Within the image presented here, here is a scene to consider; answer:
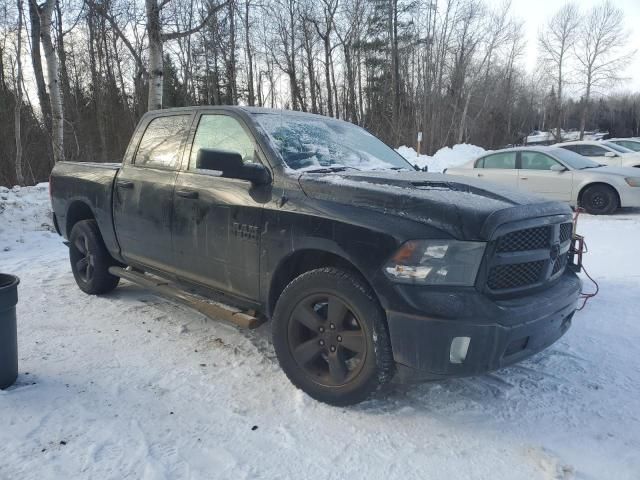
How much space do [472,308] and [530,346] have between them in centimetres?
51

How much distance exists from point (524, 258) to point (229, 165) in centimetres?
182

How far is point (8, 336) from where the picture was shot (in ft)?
10.1

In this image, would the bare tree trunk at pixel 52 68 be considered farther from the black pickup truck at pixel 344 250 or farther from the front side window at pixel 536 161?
the front side window at pixel 536 161

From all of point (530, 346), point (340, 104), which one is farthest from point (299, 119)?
Answer: point (340, 104)

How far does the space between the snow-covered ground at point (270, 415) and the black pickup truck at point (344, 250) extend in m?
0.33

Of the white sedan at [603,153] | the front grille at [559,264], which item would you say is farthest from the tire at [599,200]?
the front grille at [559,264]

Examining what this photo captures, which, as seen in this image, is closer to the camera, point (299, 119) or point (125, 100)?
point (299, 119)

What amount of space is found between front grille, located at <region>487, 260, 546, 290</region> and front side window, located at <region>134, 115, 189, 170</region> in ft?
8.95

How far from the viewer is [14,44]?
20.2 m

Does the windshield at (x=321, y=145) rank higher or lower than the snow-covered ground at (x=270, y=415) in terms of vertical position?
higher

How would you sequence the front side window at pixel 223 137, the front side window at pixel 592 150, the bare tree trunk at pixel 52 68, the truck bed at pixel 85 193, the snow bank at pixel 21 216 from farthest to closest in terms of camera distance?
1. the front side window at pixel 592 150
2. the bare tree trunk at pixel 52 68
3. the snow bank at pixel 21 216
4. the truck bed at pixel 85 193
5. the front side window at pixel 223 137

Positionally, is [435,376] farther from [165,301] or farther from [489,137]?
[489,137]

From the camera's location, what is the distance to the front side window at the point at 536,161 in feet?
33.8

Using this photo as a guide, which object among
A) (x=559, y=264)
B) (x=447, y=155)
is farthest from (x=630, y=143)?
(x=559, y=264)
